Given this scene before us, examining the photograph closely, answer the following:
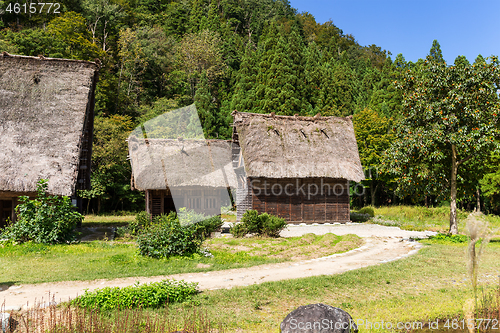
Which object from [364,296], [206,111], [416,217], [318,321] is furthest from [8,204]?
[416,217]

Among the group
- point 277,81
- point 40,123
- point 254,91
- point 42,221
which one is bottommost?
point 42,221

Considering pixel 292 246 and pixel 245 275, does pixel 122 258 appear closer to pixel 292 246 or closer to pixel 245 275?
pixel 245 275

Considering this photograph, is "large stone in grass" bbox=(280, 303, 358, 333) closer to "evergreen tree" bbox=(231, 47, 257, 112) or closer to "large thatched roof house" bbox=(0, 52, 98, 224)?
"large thatched roof house" bbox=(0, 52, 98, 224)

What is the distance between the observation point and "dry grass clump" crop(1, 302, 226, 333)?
5621 mm

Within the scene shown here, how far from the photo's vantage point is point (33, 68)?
1811cm

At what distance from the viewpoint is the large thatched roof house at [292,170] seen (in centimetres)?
2230

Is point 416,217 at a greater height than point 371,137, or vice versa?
point 371,137

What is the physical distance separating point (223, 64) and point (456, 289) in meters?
42.4

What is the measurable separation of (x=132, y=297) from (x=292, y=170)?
53.7 feet

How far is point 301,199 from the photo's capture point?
75.4ft

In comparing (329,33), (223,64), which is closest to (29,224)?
(223,64)

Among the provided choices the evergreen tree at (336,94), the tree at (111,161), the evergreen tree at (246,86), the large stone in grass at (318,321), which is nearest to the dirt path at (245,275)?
the large stone in grass at (318,321)

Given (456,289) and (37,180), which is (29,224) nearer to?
(37,180)

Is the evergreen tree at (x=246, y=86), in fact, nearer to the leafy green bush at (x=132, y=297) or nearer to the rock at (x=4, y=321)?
the leafy green bush at (x=132, y=297)
